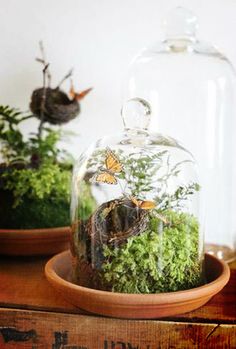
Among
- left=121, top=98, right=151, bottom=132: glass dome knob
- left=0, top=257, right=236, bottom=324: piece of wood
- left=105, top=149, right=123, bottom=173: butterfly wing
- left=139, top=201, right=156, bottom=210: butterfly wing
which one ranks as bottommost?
left=0, top=257, right=236, bottom=324: piece of wood

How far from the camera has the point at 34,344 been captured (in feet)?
2.28

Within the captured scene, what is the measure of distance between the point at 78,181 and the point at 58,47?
0.50m

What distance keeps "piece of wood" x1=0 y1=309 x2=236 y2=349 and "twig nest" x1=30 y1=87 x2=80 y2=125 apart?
45 centimetres

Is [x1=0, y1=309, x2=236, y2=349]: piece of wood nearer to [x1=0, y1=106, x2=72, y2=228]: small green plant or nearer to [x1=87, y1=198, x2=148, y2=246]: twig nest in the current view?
[x1=87, y1=198, x2=148, y2=246]: twig nest

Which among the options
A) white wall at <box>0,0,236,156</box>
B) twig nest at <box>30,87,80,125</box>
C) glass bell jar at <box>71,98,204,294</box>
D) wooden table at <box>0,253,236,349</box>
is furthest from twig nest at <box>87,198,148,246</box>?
white wall at <box>0,0,236,156</box>

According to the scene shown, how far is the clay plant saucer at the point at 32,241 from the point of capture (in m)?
0.87

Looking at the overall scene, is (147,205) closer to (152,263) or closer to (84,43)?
(152,263)

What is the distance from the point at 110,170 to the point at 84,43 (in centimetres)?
55

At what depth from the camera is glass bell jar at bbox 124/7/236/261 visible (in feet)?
3.46

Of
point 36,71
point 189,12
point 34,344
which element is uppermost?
point 189,12

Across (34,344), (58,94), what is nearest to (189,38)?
(58,94)

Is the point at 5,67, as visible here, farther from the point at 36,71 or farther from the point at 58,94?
the point at 58,94

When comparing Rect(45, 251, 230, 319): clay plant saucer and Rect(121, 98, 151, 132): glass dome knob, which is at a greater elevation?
Rect(121, 98, 151, 132): glass dome knob

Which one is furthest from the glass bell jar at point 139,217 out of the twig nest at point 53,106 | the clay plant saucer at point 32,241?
the twig nest at point 53,106
